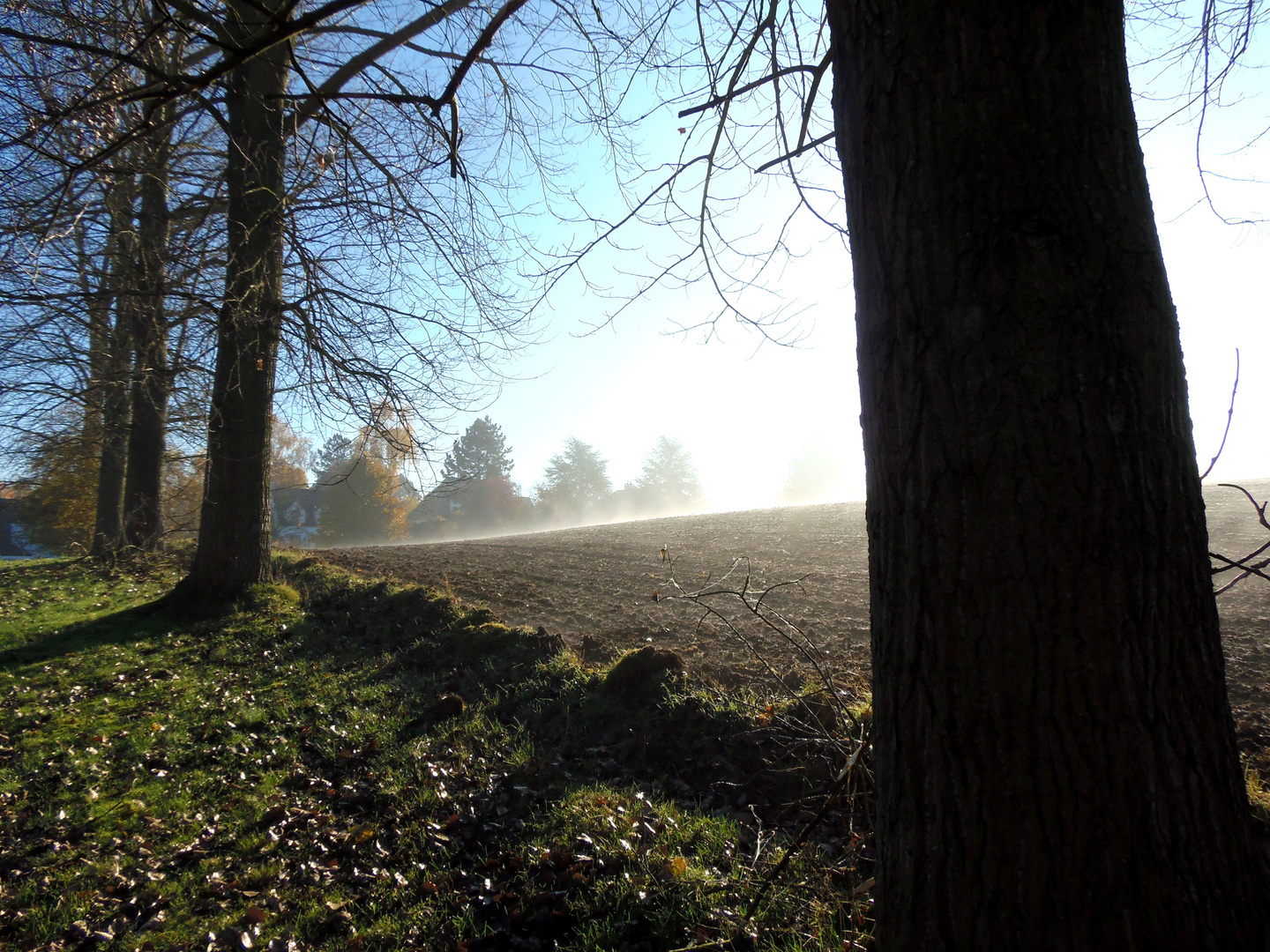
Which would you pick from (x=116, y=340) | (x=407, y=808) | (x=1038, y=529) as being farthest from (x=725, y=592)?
(x=116, y=340)

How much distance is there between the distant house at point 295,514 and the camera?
41834 millimetres

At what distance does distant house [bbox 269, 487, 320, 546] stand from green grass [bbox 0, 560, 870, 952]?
3773 cm

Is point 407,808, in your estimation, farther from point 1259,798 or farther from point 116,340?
point 116,340

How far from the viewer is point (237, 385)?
25.7ft

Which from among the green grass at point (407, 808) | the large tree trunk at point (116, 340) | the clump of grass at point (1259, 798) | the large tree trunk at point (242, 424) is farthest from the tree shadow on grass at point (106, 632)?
the clump of grass at point (1259, 798)

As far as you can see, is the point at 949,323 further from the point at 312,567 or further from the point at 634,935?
the point at 312,567

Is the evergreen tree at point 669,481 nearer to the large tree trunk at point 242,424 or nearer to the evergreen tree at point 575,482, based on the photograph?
the evergreen tree at point 575,482

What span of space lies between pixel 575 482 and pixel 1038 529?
2140 inches

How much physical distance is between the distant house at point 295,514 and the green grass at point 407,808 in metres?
37.7

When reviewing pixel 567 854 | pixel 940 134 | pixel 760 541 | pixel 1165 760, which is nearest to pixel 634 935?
pixel 567 854

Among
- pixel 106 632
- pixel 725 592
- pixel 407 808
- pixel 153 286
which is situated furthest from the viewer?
pixel 106 632

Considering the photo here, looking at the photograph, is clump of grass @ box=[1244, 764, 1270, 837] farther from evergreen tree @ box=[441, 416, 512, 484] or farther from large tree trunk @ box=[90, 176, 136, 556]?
evergreen tree @ box=[441, 416, 512, 484]

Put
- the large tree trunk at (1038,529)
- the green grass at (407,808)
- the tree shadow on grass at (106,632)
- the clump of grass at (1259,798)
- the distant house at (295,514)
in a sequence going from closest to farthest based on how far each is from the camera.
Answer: the large tree trunk at (1038,529), the clump of grass at (1259,798), the green grass at (407,808), the tree shadow on grass at (106,632), the distant house at (295,514)

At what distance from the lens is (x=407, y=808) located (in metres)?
3.92
